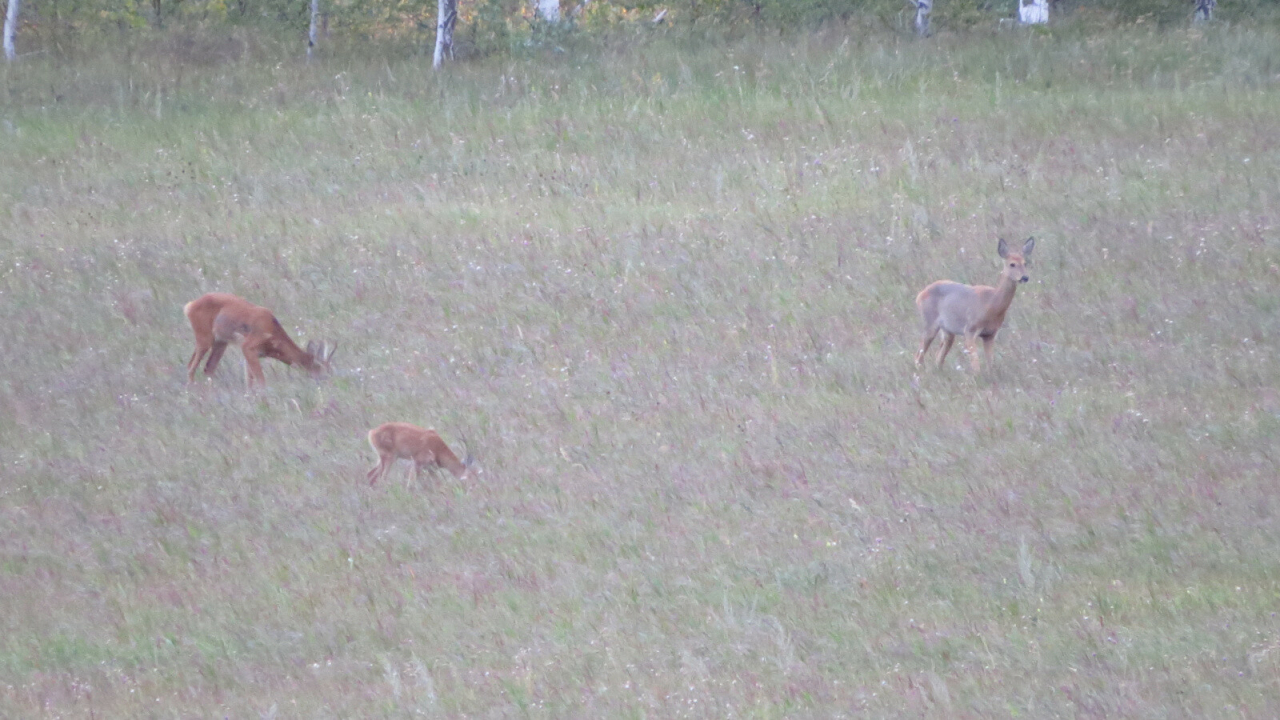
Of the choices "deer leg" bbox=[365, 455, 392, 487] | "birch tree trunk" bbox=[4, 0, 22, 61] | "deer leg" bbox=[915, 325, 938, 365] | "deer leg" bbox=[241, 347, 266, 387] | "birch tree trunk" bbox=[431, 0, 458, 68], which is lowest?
"deer leg" bbox=[365, 455, 392, 487]

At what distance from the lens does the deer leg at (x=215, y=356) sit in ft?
35.2

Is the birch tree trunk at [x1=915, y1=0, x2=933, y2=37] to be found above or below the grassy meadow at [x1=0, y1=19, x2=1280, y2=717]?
above

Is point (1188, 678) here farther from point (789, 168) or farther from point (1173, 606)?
point (789, 168)

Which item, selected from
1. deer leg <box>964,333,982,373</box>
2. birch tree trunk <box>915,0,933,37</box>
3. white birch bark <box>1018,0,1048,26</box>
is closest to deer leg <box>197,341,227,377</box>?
deer leg <box>964,333,982,373</box>

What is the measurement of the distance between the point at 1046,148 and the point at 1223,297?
462 cm

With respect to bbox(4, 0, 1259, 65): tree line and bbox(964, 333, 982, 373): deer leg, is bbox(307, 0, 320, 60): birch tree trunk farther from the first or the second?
bbox(964, 333, 982, 373): deer leg

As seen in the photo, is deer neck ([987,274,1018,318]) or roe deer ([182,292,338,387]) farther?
roe deer ([182,292,338,387])

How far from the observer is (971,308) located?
32.4 ft

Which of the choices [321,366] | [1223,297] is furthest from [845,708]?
[1223,297]

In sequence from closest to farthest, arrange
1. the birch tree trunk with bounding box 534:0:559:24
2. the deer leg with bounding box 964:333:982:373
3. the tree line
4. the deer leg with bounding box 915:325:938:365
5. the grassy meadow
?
the grassy meadow
the deer leg with bounding box 964:333:982:373
the deer leg with bounding box 915:325:938:365
the tree line
the birch tree trunk with bounding box 534:0:559:24

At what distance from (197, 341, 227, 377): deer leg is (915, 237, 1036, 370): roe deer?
5071 millimetres

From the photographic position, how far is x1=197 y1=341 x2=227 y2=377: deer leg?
35.2 feet

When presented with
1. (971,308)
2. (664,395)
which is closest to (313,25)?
(664,395)

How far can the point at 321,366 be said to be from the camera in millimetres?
10516
